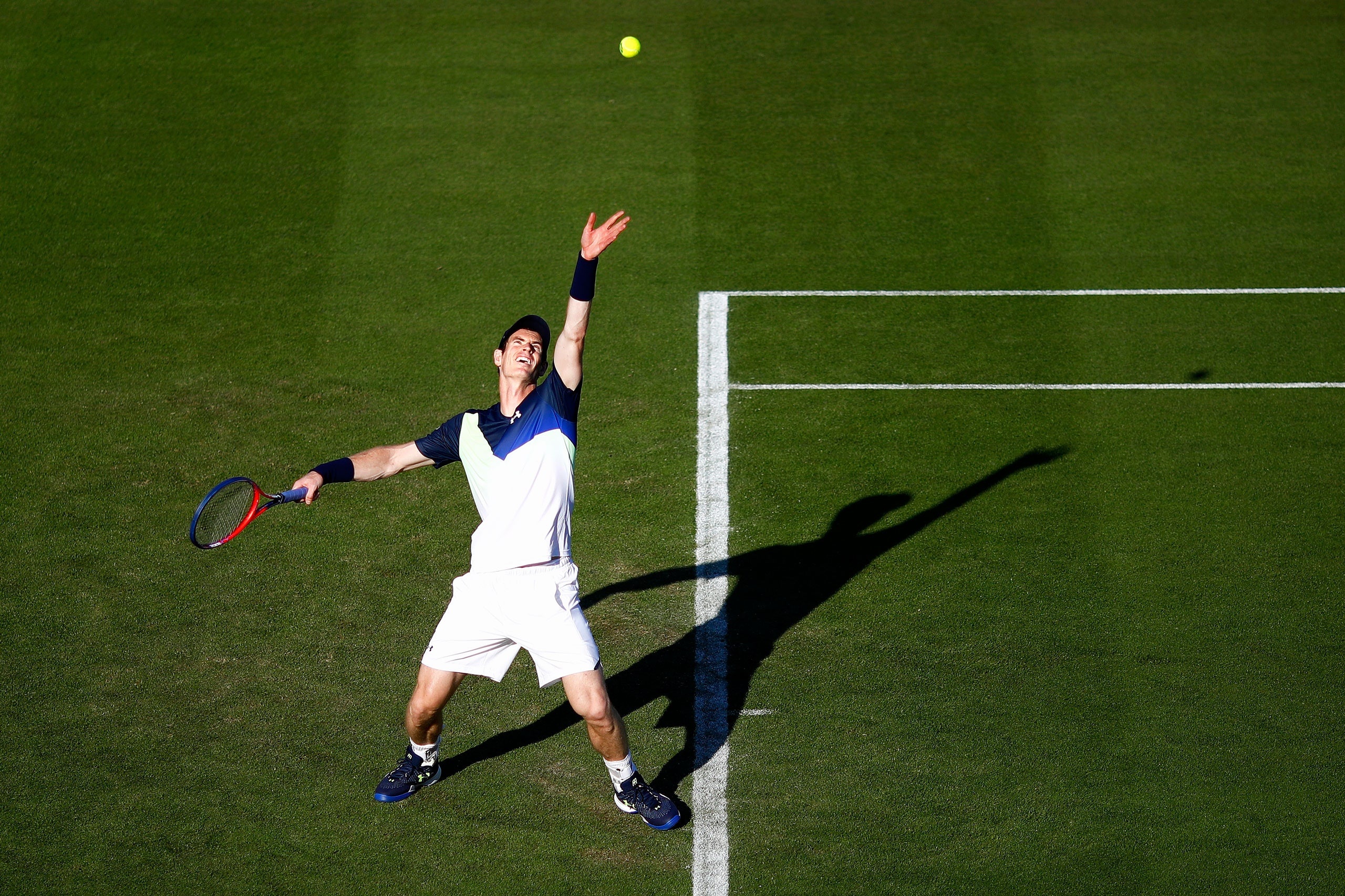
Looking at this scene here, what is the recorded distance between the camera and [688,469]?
10.3m

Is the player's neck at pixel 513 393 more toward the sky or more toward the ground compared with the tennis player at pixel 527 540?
more toward the sky

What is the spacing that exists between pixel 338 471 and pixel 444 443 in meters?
0.59

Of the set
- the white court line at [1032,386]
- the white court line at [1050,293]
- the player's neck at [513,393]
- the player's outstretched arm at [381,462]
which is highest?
the player's neck at [513,393]

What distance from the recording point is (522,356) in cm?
721

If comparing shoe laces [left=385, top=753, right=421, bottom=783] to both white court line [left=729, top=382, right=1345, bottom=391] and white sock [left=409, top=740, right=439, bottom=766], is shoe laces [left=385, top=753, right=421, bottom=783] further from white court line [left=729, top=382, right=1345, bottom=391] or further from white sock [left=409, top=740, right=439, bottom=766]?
white court line [left=729, top=382, right=1345, bottom=391]

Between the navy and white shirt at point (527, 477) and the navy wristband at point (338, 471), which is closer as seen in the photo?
the navy and white shirt at point (527, 477)

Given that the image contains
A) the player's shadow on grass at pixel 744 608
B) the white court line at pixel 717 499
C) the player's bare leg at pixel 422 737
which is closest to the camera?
the player's bare leg at pixel 422 737

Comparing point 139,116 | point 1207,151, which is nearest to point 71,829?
point 139,116

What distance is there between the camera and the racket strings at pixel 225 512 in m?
7.40

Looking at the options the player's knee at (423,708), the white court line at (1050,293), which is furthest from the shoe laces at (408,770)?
the white court line at (1050,293)

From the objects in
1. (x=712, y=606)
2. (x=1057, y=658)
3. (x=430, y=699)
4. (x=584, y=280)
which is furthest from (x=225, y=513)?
(x=1057, y=658)

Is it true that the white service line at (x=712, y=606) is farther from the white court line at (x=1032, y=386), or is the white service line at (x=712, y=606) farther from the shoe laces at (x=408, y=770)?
the shoe laces at (x=408, y=770)

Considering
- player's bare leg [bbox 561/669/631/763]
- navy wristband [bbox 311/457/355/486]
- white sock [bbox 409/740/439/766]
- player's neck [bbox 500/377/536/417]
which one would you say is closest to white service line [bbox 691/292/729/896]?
player's bare leg [bbox 561/669/631/763]

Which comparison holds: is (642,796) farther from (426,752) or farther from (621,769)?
(426,752)
